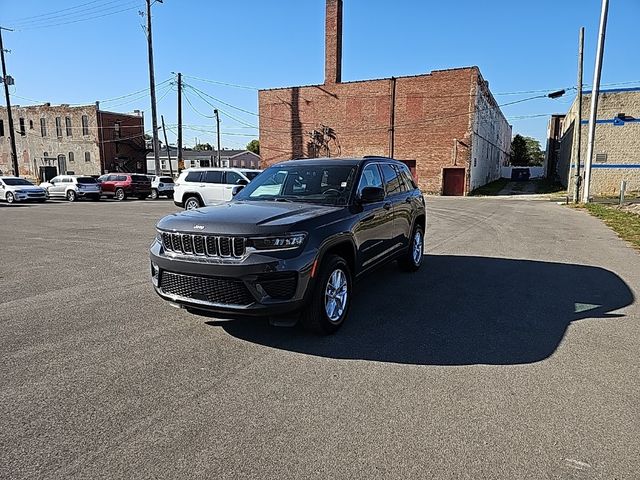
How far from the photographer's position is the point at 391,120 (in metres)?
33.5

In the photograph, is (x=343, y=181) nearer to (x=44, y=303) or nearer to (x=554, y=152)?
(x=44, y=303)

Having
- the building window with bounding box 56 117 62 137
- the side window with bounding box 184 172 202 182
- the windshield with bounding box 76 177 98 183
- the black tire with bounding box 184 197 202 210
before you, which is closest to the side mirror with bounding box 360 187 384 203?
the black tire with bounding box 184 197 202 210

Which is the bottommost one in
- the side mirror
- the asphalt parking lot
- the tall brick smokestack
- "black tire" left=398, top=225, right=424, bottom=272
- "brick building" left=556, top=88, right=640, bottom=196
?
the asphalt parking lot

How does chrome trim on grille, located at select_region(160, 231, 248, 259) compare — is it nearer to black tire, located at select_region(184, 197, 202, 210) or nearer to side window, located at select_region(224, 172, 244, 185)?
side window, located at select_region(224, 172, 244, 185)

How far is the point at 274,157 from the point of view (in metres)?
39.2

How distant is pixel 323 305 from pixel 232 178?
44.1ft

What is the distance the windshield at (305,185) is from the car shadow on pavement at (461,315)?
1409 mm

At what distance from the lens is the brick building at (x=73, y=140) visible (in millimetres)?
49500

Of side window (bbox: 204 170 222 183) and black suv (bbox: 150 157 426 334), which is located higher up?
side window (bbox: 204 170 222 183)

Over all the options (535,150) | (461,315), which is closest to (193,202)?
(461,315)

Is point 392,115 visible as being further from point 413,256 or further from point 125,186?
point 413,256

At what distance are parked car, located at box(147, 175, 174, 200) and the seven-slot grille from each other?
26.0m

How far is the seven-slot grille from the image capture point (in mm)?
3908

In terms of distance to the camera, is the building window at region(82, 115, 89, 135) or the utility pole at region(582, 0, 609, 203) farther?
the building window at region(82, 115, 89, 135)
